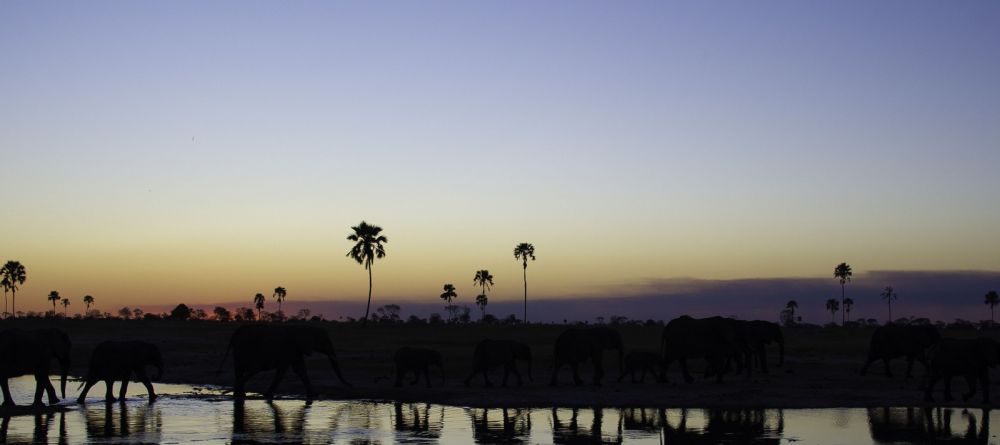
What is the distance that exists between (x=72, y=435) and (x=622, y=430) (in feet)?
35.0

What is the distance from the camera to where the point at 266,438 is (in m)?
20.3

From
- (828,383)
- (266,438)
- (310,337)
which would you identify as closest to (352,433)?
(266,438)

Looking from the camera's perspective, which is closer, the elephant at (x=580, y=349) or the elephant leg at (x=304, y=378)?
the elephant leg at (x=304, y=378)

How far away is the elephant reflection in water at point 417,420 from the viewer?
21422 millimetres

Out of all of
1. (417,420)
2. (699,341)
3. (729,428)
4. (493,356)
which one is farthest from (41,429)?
(699,341)

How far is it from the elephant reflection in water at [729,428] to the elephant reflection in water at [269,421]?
7343mm

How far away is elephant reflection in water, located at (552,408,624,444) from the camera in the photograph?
2002 cm

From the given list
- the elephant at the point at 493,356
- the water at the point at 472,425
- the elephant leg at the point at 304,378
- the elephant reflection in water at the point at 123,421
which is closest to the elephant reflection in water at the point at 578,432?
the water at the point at 472,425

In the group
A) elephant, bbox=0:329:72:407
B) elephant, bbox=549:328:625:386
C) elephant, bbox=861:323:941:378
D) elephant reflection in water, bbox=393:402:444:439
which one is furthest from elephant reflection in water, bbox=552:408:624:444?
elephant, bbox=861:323:941:378

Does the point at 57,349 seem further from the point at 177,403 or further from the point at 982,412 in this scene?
the point at 982,412

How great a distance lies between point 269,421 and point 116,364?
25.4 ft

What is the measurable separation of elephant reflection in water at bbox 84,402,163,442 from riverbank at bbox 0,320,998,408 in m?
3.92

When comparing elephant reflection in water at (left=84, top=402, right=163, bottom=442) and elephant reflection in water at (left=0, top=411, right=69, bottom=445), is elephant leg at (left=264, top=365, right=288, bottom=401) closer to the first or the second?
elephant reflection in water at (left=84, top=402, right=163, bottom=442)

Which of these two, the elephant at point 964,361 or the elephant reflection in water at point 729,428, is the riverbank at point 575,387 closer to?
the elephant at point 964,361
